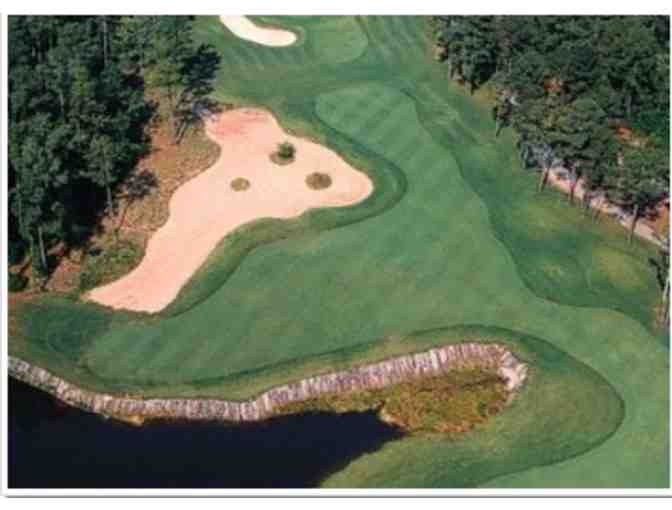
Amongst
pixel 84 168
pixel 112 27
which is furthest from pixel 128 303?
pixel 112 27

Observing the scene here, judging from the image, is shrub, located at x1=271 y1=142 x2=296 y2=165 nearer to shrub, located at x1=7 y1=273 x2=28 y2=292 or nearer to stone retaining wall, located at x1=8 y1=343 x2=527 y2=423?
shrub, located at x1=7 y1=273 x2=28 y2=292

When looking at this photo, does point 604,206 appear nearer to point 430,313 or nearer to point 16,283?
point 430,313

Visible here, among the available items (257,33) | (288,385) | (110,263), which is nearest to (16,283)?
(110,263)

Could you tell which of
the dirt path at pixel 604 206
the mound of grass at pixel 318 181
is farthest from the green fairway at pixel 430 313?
the mound of grass at pixel 318 181

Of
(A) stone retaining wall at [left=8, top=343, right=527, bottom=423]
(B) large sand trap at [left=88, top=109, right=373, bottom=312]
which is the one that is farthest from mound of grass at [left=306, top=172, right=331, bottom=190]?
(A) stone retaining wall at [left=8, top=343, right=527, bottom=423]

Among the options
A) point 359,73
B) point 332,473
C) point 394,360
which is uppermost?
point 359,73

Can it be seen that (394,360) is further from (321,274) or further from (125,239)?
(125,239)
